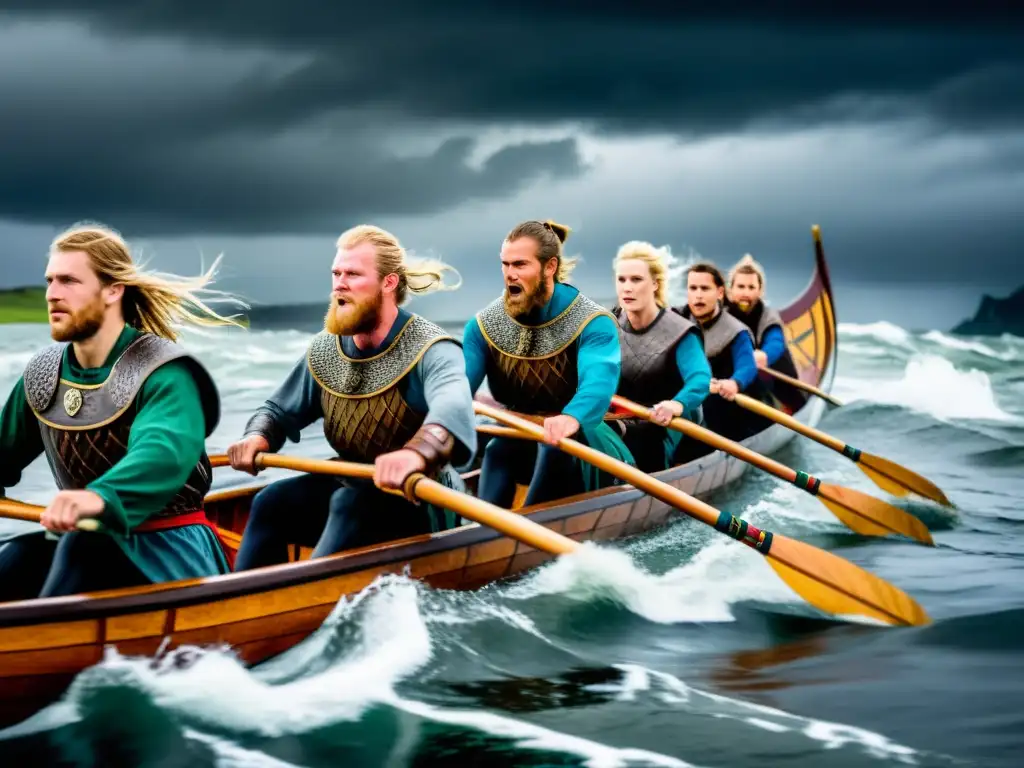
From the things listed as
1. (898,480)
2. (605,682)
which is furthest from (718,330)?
(605,682)

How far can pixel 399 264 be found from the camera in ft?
13.3

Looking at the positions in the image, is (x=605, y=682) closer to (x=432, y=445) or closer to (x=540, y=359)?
(x=432, y=445)

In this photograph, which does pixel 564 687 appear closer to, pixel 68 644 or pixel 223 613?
pixel 223 613

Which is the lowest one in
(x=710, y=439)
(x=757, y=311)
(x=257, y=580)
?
(x=257, y=580)

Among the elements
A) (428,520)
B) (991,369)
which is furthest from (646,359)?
(991,369)

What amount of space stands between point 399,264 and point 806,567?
2338 mm

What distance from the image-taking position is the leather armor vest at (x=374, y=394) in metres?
4.06

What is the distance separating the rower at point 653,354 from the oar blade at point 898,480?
1637 millimetres

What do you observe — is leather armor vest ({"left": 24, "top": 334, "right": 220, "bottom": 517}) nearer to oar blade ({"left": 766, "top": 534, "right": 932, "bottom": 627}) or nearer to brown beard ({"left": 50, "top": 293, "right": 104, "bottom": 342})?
brown beard ({"left": 50, "top": 293, "right": 104, "bottom": 342})

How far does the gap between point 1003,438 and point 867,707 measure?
33.1ft

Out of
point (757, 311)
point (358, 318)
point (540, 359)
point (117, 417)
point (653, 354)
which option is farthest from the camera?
point (757, 311)

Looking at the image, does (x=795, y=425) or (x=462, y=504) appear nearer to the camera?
(x=462, y=504)

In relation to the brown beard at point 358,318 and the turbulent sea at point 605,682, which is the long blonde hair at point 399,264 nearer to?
the brown beard at point 358,318

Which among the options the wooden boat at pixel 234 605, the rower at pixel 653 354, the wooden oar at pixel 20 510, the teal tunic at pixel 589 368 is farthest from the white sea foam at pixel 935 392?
the wooden oar at pixel 20 510
